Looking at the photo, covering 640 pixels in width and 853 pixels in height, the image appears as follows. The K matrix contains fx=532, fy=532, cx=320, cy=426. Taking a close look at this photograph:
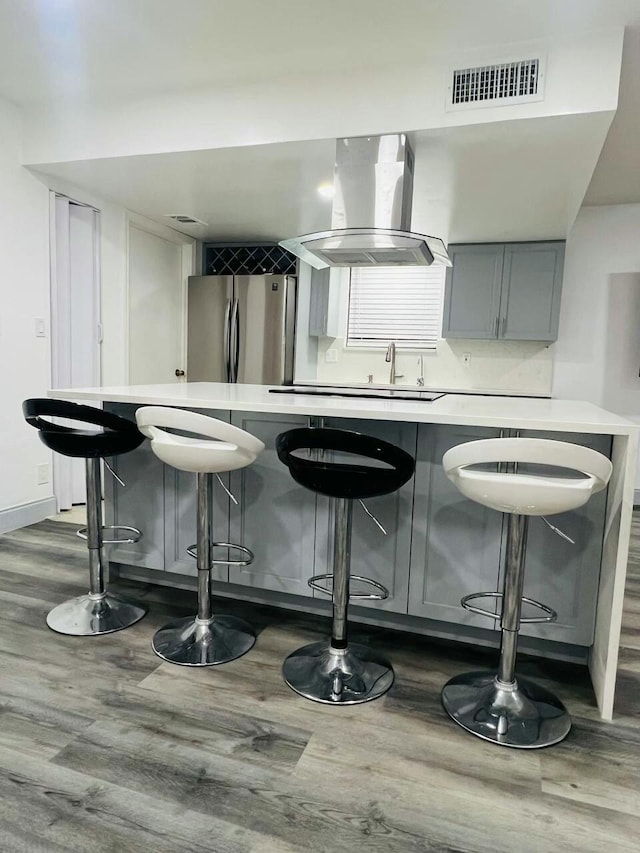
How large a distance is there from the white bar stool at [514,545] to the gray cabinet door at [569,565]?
0.25 feet

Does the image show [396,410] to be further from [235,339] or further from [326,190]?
[235,339]

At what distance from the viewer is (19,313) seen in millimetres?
3332

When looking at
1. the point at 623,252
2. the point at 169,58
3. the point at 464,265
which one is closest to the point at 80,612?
the point at 169,58

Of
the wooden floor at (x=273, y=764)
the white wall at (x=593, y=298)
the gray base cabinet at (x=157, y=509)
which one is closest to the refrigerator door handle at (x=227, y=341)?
the gray base cabinet at (x=157, y=509)

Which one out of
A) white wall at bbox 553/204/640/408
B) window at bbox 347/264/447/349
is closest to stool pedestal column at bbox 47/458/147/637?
window at bbox 347/264/447/349

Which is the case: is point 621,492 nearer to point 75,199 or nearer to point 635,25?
point 635,25

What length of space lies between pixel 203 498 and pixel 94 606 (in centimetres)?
74

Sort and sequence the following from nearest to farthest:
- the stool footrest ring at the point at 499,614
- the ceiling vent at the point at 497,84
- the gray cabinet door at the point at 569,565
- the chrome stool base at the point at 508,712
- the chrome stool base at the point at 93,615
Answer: the chrome stool base at the point at 508,712, the stool footrest ring at the point at 499,614, the gray cabinet door at the point at 569,565, the chrome stool base at the point at 93,615, the ceiling vent at the point at 497,84

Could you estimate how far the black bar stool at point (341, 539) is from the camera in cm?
163

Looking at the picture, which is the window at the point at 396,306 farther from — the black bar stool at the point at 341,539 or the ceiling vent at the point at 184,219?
the black bar stool at the point at 341,539

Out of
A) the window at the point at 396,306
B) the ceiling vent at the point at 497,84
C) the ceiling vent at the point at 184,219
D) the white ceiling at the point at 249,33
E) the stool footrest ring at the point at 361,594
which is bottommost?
the stool footrest ring at the point at 361,594

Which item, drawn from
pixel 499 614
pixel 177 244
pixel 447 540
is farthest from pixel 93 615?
pixel 177 244

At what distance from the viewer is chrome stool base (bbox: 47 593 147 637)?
2.12m

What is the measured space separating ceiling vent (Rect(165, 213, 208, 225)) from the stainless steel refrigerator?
528 millimetres
